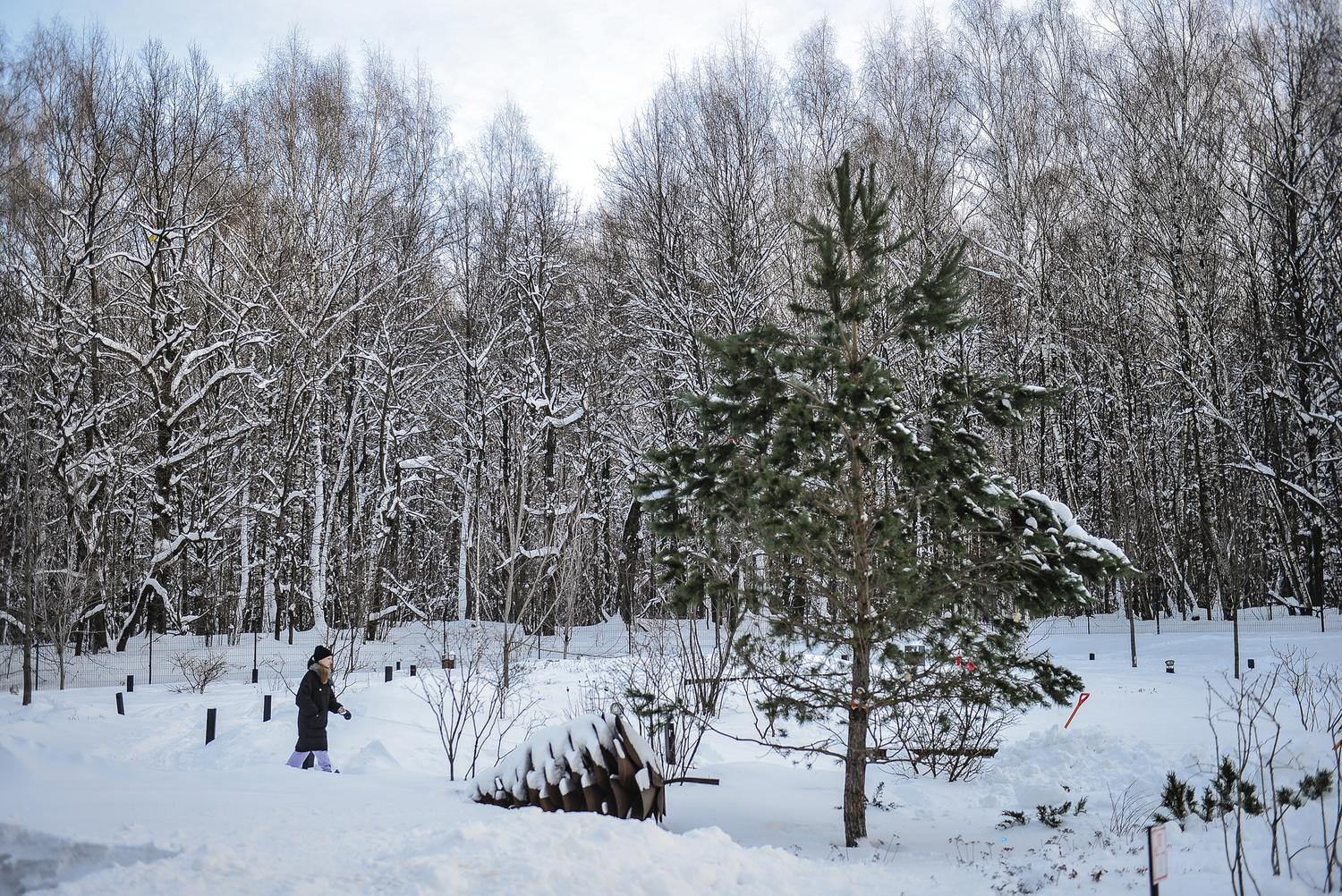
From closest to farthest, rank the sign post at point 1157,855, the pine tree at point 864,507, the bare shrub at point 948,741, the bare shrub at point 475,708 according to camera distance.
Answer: the sign post at point 1157,855, the pine tree at point 864,507, the bare shrub at point 948,741, the bare shrub at point 475,708

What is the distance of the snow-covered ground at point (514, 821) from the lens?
154 inches

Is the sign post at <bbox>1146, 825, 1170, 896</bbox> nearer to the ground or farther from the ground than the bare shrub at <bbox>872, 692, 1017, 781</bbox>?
farther from the ground

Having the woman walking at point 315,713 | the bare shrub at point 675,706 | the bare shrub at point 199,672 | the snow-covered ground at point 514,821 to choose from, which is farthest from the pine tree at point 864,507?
the bare shrub at point 199,672

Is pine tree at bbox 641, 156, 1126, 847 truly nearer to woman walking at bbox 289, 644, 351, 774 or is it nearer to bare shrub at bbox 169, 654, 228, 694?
woman walking at bbox 289, 644, 351, 774

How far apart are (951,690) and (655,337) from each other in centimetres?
1688

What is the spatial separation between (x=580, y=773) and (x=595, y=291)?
22745 mm

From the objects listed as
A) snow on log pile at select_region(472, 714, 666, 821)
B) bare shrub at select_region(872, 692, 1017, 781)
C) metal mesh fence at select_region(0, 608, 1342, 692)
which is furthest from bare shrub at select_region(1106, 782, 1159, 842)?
metal mesh fence at select_region(0, 608, 1342, 692)

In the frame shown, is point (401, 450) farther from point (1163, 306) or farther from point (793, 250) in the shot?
point (1163, 306)

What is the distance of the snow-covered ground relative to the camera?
154 inches

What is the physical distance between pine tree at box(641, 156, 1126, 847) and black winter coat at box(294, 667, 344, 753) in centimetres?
393

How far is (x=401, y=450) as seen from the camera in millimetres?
26750

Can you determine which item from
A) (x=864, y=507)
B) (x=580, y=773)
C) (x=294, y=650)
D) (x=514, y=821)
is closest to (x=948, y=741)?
(x=864, y=507)

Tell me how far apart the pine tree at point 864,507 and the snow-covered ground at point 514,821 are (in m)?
1.24

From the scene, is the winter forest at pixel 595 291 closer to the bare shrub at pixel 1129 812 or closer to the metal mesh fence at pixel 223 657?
the metal mesh fence at pixel 223 657
